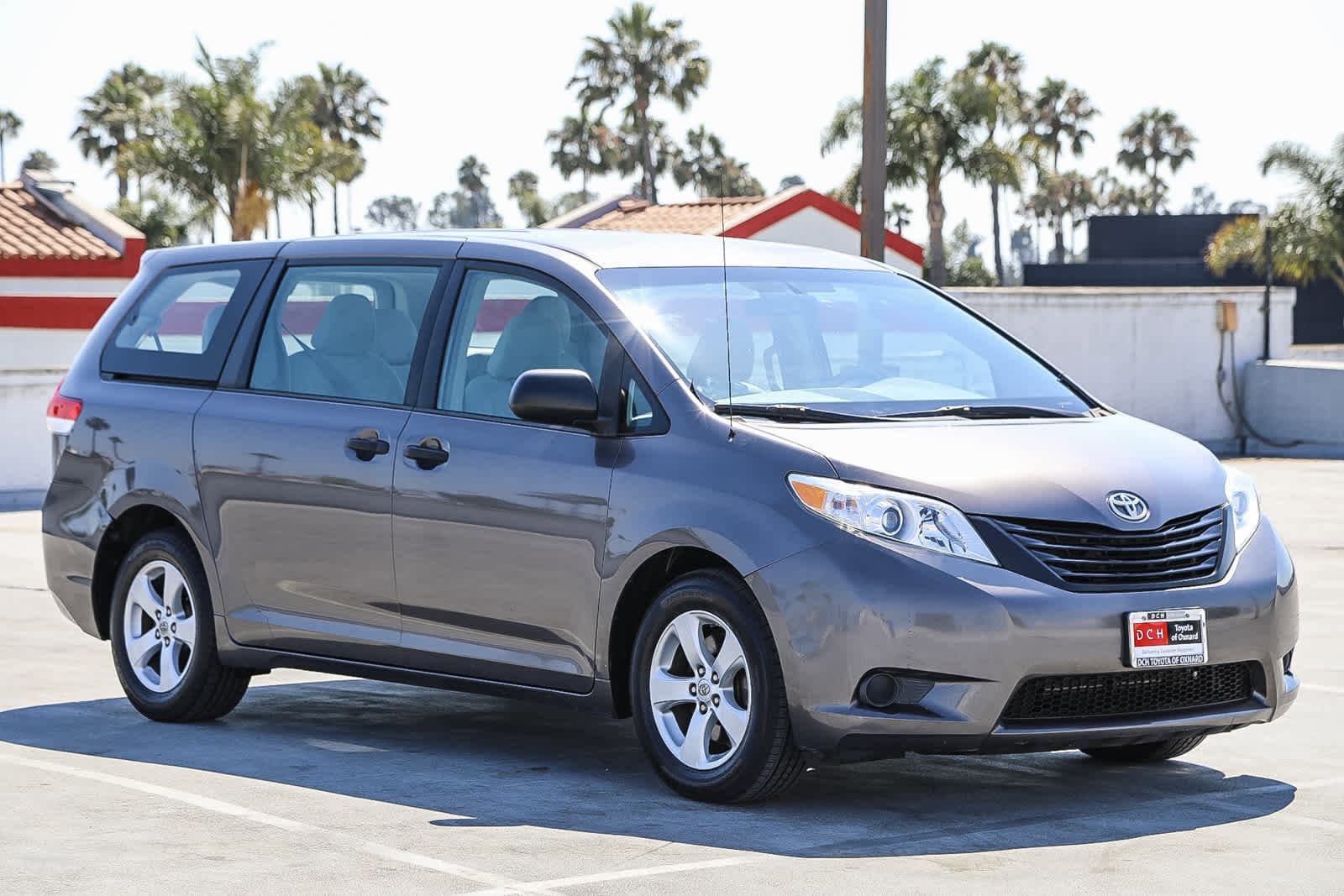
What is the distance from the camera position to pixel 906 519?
6.16 m

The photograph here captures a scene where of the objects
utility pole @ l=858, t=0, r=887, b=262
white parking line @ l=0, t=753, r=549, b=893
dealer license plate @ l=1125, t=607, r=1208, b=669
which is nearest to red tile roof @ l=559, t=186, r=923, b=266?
utility pole @ l=858, t=0, r=887, b=262

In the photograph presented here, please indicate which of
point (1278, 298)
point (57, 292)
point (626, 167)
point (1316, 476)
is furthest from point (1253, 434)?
point (626, 167)

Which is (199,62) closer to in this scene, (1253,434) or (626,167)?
(1253,434)

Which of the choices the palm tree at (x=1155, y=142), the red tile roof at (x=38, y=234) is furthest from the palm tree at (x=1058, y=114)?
the red tile roof at (x=38, y=234)

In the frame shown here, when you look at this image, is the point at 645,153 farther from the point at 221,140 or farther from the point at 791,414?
the point at 791,414

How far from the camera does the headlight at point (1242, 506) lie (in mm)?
6688

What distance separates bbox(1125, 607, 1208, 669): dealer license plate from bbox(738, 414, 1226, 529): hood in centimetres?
28

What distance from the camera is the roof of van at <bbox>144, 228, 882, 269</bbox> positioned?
7461 mm

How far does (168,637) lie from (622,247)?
2467 mm

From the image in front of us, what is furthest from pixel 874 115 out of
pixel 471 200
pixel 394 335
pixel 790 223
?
pixel 471 200

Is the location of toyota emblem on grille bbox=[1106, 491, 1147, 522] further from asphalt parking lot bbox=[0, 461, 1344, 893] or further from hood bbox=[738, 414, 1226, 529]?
asphalt parking lot bbox=[0, 461, 1344, 893]

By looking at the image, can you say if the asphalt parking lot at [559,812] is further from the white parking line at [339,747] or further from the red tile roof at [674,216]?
the red tile roof at [674,216]

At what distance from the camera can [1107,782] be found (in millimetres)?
7133

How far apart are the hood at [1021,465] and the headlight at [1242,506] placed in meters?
0.07
